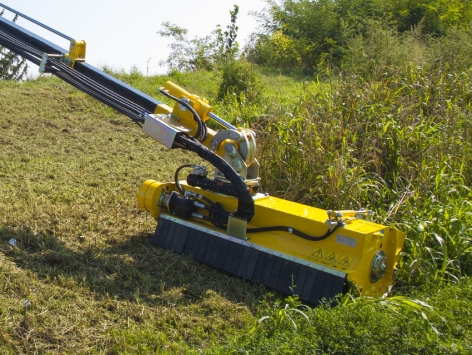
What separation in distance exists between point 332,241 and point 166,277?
1264 mm

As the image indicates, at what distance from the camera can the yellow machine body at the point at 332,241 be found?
13.6 ft

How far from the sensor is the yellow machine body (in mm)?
4152

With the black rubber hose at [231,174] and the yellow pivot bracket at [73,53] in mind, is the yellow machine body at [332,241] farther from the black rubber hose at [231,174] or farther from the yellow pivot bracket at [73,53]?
the yellow pivot bracket at [73,53]

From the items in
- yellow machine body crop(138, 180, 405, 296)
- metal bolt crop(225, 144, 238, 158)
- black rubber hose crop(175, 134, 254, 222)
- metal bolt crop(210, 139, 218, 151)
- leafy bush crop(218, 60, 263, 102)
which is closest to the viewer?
→ yellow machine body crop(138, 180, 405, 296)

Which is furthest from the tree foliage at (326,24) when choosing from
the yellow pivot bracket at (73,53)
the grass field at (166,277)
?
the yellow pivot bracket at (73,53)

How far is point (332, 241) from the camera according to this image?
168 inches

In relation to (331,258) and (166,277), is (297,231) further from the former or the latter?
(166,277)

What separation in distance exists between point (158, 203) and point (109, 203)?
3.38 feet

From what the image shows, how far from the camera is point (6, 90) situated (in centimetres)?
1055

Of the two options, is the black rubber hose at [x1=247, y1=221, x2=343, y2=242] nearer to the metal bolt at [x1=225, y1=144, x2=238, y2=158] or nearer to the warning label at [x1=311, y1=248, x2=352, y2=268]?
the warning label at [x1=311, y1=248, x2=352, y2=268]

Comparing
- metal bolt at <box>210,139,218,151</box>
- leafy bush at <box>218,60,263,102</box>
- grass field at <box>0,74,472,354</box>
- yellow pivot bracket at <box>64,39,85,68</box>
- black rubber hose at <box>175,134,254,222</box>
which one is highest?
leafy bush at <box>218,60,263,102</box>

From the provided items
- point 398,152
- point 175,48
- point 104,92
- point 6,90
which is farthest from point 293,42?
point 104,92

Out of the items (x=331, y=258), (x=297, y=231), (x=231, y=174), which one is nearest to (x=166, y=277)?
(x=231, y=174)

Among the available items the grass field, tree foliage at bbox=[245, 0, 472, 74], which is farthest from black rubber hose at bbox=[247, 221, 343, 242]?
tree foliage at bbox=[245, 0, 472, 74]
